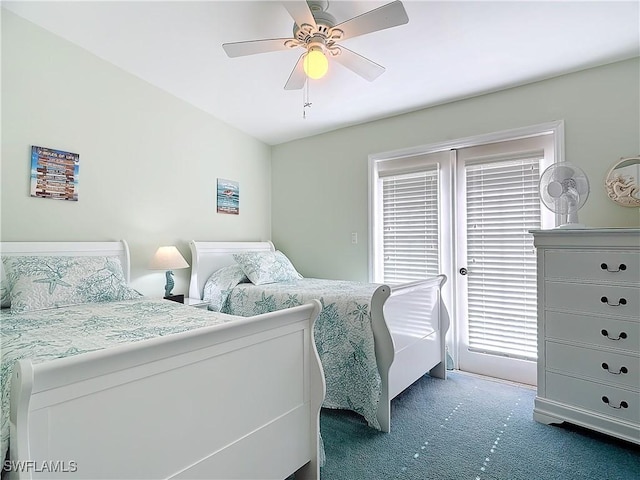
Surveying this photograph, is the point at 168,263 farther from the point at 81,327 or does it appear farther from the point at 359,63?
the point at 359,63

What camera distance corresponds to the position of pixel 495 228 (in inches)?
115

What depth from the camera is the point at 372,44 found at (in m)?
2.40

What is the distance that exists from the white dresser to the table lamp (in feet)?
9.04

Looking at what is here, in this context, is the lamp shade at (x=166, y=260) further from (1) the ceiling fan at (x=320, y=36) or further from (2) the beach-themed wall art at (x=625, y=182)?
(2) the beach-themed wall art at (x=625, y=182)

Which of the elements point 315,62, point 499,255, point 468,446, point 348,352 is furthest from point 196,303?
point 499,255

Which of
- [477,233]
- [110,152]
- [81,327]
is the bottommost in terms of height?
[81,327]

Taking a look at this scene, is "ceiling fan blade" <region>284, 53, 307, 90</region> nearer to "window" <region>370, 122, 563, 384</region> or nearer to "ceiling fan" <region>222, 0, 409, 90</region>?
"ceiling fan" <region>222, 0, 409, 90</region>

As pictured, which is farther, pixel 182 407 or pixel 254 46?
pixel 254 46

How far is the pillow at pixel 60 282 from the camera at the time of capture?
2119mm

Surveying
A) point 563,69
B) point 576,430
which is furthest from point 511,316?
point 563,69

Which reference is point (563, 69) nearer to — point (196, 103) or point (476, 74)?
point (476, 74)

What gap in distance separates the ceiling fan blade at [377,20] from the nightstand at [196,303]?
237cm

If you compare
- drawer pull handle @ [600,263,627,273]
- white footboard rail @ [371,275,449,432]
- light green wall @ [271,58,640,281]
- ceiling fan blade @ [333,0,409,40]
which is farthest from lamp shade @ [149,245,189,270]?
drawer pull handle @ [600,263,627,273]

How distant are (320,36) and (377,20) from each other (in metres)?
0.37
